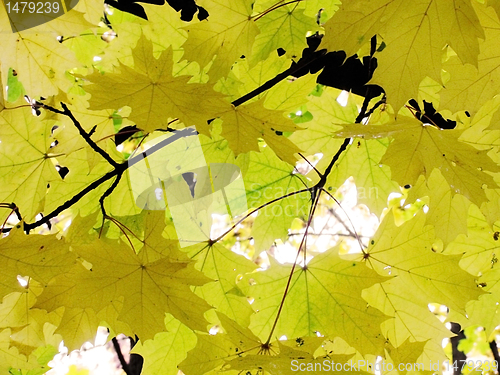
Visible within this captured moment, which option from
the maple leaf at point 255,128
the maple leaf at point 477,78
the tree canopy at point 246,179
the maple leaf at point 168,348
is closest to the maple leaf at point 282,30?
the tree canopy at point 246,179

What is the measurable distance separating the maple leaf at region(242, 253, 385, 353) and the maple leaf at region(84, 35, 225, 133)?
0.48 meters

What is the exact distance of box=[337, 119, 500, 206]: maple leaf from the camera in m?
0.85

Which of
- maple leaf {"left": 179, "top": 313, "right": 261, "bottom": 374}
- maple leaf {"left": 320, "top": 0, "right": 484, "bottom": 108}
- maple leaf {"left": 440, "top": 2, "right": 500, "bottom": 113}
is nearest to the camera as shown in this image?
maple leaf {"left": 320, "top": 0, "right": 484, "bottom": 108}

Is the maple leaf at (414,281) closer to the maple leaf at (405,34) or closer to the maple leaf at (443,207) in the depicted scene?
the maple leaf at (443,207)

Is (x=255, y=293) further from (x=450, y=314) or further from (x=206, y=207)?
(x=450, y=314)

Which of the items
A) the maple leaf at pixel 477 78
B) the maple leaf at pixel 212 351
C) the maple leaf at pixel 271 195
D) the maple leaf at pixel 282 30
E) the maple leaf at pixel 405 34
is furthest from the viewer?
the maple leaf at pixel 271 195

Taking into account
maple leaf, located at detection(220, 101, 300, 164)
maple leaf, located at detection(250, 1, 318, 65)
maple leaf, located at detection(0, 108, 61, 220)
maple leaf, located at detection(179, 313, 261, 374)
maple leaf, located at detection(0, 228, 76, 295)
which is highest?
maple leaf, located at detection(250, 1, 318, 65)

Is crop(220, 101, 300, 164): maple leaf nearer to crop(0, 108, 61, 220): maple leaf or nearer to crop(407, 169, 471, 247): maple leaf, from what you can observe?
crop(407, 169, 471, 247): maple leaf

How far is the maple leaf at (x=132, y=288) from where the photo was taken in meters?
0.90

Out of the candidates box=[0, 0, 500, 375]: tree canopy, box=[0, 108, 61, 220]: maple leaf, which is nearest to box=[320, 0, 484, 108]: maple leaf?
box=[0, 0, 500, 375]: tree canopy

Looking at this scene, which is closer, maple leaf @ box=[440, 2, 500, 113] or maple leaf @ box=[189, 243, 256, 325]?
maple leaf @ box=[440, 2, 500, 113]

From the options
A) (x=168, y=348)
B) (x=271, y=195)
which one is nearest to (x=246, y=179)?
(x=271, y=195)

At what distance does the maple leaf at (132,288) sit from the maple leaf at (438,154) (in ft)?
1.61

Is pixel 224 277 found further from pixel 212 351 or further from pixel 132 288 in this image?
pixel 132 288
